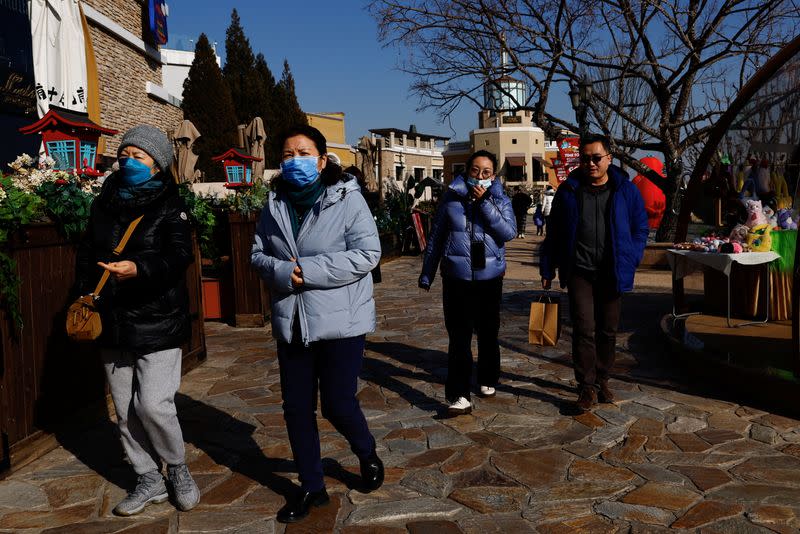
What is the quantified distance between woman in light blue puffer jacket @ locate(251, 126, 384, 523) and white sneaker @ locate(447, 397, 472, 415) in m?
1.63

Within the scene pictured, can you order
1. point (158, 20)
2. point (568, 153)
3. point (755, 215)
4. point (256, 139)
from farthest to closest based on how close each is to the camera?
point (158, 20)
point (568, 153)
point (256, 139)
point (755, 215)

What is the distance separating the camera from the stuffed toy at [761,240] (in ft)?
23.1

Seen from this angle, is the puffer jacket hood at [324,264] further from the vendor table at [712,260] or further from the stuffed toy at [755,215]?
the stuffed toy at [755,215]

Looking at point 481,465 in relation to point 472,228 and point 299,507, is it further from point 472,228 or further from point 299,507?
point 472,228

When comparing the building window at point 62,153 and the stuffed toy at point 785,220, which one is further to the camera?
the stuffed toy at point 785,220

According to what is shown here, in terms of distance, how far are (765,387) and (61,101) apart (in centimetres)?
1458

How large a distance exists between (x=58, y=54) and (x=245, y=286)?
9223 mm

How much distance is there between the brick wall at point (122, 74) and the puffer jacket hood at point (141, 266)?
1659cm

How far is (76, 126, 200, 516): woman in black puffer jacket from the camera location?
10.5ft

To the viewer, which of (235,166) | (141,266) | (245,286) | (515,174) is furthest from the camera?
(515,174)

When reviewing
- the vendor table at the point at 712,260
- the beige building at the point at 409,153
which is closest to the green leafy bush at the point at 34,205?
the vendor table at the point at 712,260

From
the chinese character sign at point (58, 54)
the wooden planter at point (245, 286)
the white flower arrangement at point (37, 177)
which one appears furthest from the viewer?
the chinese character sign at point (58, 54)

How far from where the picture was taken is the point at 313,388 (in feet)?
11.1

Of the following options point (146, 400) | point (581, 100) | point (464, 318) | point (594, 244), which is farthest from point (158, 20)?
point (146, 400)
